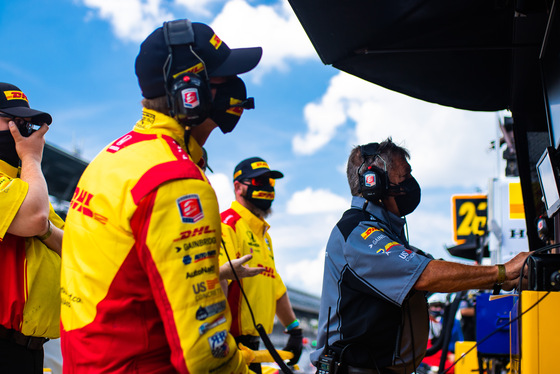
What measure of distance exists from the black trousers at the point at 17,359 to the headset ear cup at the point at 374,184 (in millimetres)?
2024

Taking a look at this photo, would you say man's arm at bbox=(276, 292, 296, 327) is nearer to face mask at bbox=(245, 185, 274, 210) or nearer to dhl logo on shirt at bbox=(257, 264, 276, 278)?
dhl logo on shirt at bbox=(257, 264, 276, 278)

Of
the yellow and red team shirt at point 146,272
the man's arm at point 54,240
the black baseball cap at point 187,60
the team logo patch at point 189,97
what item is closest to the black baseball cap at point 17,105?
the man's arm at point 54,240

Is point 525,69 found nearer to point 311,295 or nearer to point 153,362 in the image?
point 153,362

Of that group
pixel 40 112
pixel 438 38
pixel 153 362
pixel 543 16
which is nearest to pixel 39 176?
pixel 40 112

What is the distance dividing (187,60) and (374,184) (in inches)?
70.1

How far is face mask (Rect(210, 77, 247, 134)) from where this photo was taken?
2080 mm

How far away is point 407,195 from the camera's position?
359 centimetres

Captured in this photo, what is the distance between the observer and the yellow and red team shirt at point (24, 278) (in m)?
2.86

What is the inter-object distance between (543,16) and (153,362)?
126 inches

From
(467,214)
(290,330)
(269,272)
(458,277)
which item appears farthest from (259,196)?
(467,214)

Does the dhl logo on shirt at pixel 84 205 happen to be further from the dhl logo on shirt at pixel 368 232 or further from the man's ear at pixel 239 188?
the man's ear at pixel 239 188

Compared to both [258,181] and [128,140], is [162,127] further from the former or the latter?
[258,181]

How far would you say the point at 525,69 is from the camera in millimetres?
4246

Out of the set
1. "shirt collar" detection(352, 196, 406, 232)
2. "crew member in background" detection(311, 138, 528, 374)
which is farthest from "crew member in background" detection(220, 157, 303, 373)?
"shirt collar" detection(352, 196, 406, 232)
